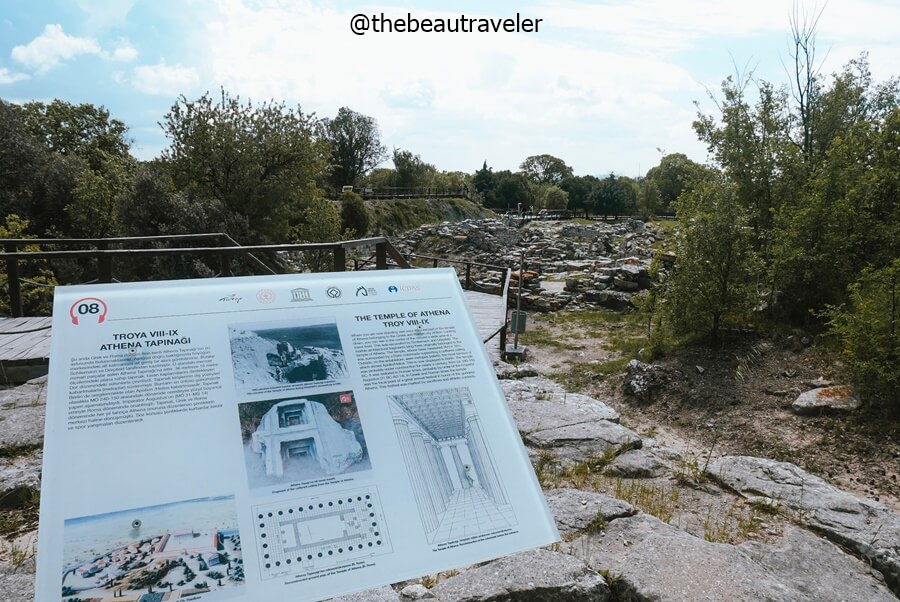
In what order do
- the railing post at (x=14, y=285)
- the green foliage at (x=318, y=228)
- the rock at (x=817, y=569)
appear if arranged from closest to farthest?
the rock at (x=817, y=569) → the railing post at (x=14, y=285) → the green foliage at (x=318, y=228)

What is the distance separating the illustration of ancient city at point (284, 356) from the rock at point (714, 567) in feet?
5.57

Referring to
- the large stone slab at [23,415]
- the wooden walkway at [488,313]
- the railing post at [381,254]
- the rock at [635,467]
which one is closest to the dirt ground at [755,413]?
the rock at [635,467]

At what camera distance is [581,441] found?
4.90 metres

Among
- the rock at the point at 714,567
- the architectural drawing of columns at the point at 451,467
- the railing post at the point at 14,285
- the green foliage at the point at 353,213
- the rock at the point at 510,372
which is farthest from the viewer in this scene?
the green foliage at the point at 353,213

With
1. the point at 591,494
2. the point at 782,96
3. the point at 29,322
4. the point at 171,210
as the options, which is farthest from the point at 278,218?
the point at 591,494

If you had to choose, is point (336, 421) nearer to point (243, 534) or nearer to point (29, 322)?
point (243, 534)

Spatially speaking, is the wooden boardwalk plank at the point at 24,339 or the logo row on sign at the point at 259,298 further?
the wooden boardwalk plank at the point at 24,339

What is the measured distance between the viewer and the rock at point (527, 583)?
8.32ft

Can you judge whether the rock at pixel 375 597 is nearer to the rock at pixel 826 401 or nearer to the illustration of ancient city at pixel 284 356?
the illustration of ancient city at pixel 284 356

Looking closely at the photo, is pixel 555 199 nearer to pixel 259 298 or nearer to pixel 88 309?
pixel 259 298

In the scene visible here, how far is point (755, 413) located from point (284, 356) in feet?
21.1

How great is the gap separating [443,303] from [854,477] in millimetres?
4960

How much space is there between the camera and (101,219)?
1822 cm

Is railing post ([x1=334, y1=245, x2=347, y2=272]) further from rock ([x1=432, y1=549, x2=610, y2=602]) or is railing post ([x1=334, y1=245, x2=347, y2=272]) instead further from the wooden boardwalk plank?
rock ([x1=432, y1=549, x2=610, y2=602])
